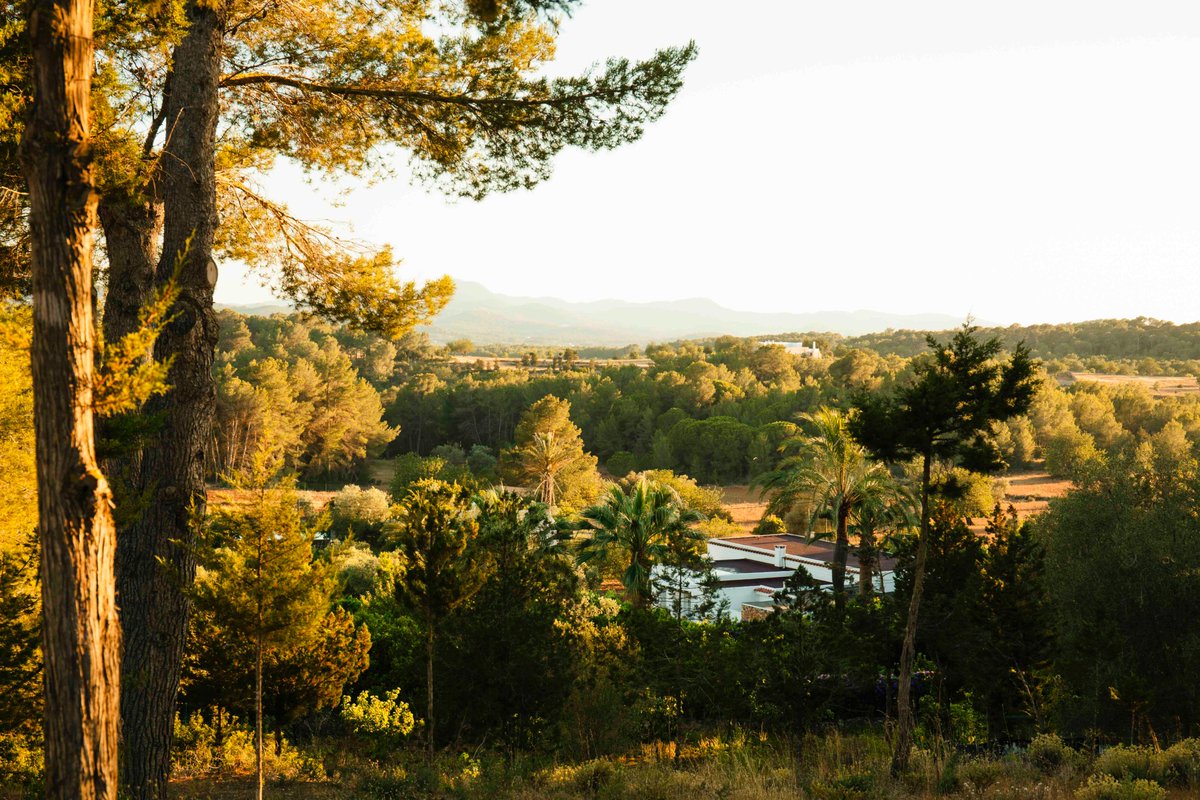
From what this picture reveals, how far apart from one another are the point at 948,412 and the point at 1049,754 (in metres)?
3.77

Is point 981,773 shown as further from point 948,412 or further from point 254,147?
point 254,147

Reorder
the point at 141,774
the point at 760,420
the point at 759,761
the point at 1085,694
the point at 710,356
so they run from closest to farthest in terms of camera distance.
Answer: the point at 141,774 → the point at 759,761 → the point at 1085,694 → the point at 760,420 → the point at 710,356

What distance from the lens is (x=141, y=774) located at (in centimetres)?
702

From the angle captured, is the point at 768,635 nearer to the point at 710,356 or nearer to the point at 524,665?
the point at 524,665

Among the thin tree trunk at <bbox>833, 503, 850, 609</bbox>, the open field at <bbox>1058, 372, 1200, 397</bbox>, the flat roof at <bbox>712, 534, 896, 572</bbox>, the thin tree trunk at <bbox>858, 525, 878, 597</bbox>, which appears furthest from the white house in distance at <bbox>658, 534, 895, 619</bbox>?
the open field at <bbox>1058, 372, 1200, 397</bbox>

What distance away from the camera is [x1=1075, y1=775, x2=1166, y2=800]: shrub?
670 centimetres

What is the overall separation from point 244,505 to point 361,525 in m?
27.8

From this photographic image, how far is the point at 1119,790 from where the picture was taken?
22.5ft

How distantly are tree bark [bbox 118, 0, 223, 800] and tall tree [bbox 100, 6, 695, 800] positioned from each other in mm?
13

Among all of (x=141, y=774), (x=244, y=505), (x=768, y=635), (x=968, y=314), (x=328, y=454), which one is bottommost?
(x=328, y=454)

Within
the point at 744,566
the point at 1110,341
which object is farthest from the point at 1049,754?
the point at 1110,341

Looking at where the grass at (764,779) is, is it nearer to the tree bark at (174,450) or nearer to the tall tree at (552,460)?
the tree bark at (174,450)

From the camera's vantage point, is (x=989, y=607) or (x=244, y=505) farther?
(x=989, y=607)

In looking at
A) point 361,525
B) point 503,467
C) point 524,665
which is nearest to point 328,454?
point 503,467
